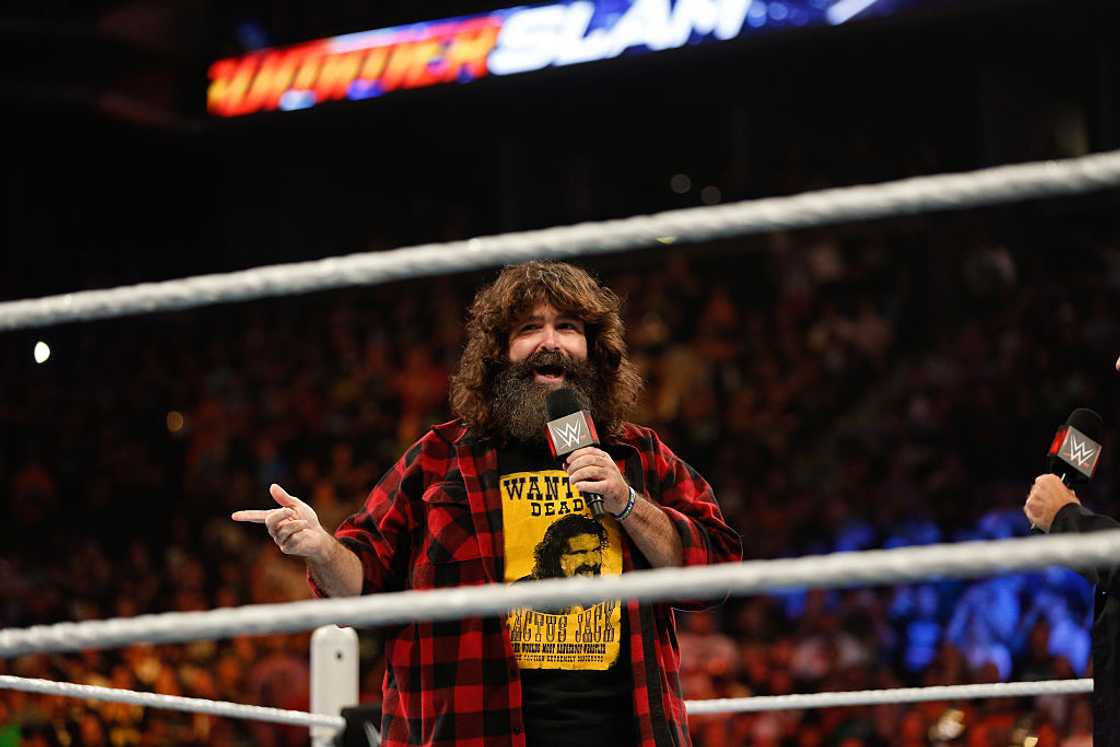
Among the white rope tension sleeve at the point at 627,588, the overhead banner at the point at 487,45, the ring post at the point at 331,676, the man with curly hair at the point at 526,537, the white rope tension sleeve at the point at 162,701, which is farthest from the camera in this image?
the overhead banner at the point at 487,45

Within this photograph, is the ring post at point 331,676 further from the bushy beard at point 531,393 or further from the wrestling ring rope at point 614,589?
the wrestling ring rope at point 614,589

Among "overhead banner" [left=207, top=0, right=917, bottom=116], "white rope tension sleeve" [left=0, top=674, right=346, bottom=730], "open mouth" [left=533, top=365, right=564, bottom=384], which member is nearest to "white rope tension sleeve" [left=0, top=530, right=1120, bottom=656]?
"open mouth" [left=533, top=365, right=564, bottom=384]

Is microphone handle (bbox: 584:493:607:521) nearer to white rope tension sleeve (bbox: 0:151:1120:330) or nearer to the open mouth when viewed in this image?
the open mouth

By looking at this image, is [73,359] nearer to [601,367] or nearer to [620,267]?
[620,267]

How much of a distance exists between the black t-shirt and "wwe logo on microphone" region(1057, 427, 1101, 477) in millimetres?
530

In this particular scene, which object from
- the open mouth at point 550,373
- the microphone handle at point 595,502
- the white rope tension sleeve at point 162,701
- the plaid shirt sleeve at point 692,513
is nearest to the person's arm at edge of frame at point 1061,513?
the plaid shirt sleeve at point 692,513

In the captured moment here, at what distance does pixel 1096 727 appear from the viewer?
148cm

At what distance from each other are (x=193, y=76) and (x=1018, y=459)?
4347mm

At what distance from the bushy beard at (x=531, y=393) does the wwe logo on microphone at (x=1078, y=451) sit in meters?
0.56

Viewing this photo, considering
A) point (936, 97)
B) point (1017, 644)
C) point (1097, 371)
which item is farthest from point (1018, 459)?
point (936, 97)

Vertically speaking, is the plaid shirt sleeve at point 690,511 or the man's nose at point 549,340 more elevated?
the man's nose at point 549,340

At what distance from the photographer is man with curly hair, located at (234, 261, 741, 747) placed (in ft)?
5.14

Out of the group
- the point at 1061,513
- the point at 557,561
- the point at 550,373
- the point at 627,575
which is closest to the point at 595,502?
the point at 557,561

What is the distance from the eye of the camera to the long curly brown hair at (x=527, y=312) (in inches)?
70.1
